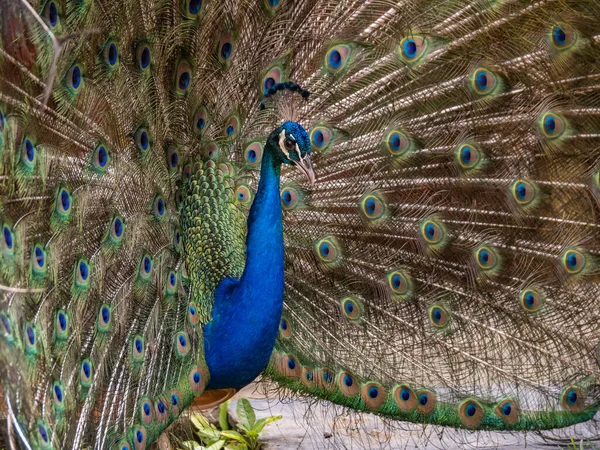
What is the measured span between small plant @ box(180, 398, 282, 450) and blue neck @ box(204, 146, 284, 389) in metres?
0.73

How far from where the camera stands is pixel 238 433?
3.40 meters

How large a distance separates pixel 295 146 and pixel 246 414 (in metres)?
1.53

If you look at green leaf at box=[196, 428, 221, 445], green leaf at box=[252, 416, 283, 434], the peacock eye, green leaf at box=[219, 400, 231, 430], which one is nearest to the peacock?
the peacock eye

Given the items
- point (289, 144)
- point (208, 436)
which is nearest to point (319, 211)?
point (289, 144)

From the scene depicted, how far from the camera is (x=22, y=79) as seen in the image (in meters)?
1.94

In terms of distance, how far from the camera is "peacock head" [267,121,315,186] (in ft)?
7.36

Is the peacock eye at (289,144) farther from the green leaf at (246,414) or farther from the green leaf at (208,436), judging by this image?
the green leaf at (208,436)

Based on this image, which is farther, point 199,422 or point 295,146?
point 199,422

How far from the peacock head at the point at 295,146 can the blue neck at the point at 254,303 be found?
8 centimetres

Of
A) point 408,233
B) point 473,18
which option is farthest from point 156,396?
point 473,18

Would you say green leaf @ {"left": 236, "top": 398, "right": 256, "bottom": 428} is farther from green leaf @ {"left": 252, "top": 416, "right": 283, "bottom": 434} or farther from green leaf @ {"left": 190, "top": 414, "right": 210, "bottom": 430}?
green leaf @ {"left": 190, "top": 414, "right": 210, "bottom": 430}

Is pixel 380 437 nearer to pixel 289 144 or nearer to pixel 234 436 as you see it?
pixel 234 436

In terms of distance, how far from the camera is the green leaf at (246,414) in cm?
338

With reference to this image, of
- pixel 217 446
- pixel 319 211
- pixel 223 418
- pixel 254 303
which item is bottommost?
pixel 217 446
